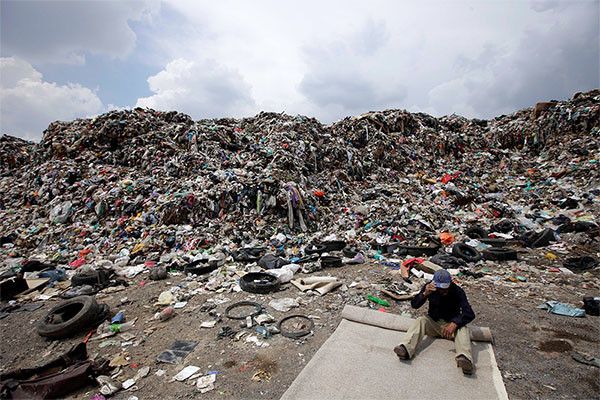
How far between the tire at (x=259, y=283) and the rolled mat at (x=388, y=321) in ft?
4.89

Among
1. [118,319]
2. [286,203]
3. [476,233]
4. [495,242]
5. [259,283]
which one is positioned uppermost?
[286,203]

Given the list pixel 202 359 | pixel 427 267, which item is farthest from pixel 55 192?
pixel 427 267

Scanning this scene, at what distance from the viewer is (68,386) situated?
9.87ft

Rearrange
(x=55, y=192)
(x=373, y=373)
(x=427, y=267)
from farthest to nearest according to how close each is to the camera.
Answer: (x=55, y=192), (x=427, y=267), (x=373, y=373)

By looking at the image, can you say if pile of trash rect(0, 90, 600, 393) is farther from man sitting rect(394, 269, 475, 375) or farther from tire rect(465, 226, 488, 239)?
man sitting rect(394, 269, 475, 375)

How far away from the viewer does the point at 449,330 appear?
11.2ft

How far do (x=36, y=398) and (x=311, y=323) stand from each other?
3003 mm

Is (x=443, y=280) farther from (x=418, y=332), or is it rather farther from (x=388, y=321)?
(x=388, y=321)

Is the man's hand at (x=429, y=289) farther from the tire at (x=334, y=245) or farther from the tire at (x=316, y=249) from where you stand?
the tire at (x=334, y=245)

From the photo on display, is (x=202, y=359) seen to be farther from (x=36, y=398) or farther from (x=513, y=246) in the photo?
(x=513, y=246)

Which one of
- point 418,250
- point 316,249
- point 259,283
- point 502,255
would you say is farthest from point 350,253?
point 502,255

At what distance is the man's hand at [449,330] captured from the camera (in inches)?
134

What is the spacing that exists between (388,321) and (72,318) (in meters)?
4.38

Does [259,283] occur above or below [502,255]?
below
